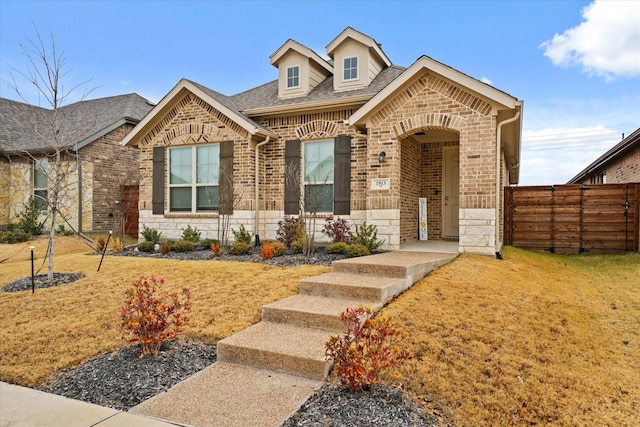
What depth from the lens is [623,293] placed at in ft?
21.5

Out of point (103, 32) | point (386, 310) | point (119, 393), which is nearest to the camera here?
point (119, 393)

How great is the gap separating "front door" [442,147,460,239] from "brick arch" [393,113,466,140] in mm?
2723

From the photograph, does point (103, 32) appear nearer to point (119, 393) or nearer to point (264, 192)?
point (264, 192)

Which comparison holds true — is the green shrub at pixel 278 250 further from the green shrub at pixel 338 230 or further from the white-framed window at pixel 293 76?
the white-framed window at pixel 293 76

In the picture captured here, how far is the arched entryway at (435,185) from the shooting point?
431 inches

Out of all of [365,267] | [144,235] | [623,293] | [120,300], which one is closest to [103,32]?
[144,235]

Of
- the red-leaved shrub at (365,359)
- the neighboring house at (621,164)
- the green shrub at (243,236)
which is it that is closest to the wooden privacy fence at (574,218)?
the neighboring house at (621,164)

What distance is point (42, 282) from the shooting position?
7270mm

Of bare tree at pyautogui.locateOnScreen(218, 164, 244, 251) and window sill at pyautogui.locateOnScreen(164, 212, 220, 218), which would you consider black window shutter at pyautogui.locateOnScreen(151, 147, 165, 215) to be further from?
bare tree at pyautogui.locateOnScreen(218, 164, 244, 251)

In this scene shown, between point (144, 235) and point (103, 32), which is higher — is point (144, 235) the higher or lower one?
the lower one

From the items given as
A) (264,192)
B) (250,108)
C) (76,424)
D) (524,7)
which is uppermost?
(524,7)

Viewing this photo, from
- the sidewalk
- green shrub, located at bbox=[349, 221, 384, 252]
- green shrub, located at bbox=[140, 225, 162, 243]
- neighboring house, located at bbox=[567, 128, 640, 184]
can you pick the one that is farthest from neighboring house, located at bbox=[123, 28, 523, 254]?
the sidewalk

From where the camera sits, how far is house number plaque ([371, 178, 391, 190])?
354 inches

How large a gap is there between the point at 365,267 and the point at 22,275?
710 cm
